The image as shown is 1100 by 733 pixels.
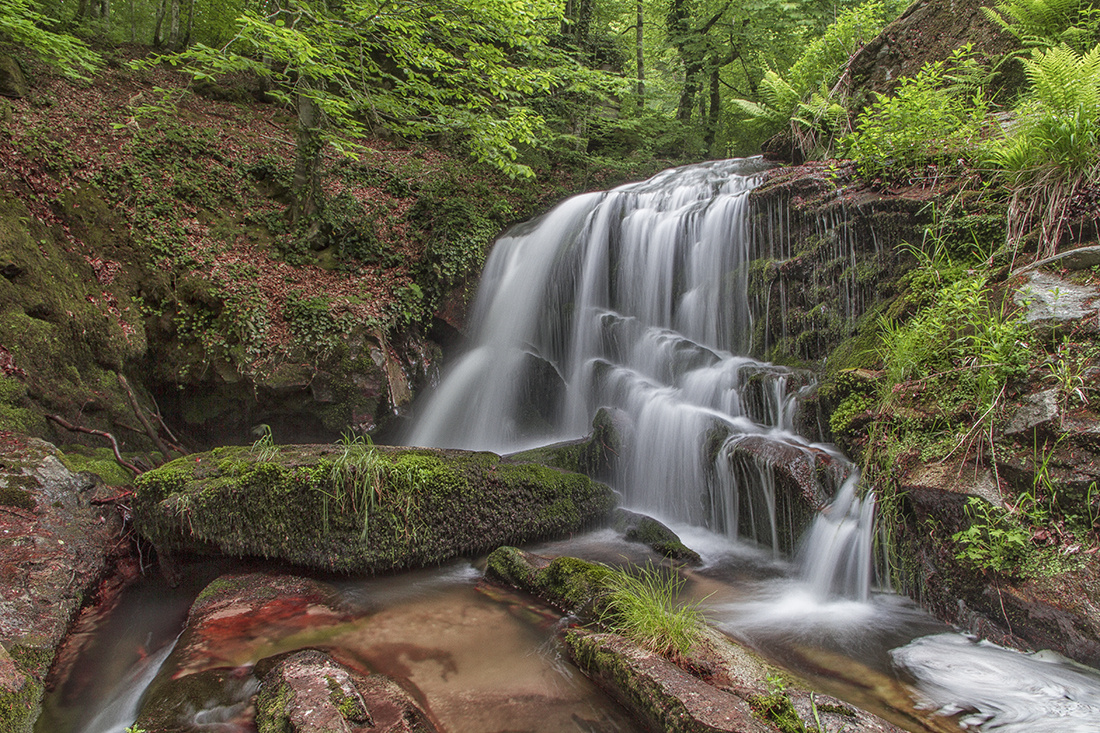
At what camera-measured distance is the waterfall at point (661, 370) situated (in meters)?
4.96

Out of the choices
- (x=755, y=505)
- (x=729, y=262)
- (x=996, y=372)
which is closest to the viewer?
(x=996, y=372)

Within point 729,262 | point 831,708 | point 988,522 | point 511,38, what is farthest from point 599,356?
point 831,708

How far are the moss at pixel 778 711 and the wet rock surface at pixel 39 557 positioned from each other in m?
3.36

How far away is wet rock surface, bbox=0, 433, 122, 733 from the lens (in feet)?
9.23

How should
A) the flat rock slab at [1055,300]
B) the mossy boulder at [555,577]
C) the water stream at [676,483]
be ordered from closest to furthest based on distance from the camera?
the water stream at [676,483]
the mossy boulder at [555,577]
the flat rock slab at [1055,300]

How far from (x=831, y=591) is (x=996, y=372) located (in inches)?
78.3

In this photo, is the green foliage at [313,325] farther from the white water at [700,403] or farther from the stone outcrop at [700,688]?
the stone outcrop at [700,688]

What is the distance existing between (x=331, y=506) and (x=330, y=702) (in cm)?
198

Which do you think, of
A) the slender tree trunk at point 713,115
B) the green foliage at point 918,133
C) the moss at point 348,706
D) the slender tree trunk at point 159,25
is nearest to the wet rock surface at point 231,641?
the moss at point 348,706

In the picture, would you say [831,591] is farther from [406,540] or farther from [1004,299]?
[406,540]

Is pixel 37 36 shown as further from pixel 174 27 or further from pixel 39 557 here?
pixel 174 27

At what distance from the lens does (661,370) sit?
24.5 ft

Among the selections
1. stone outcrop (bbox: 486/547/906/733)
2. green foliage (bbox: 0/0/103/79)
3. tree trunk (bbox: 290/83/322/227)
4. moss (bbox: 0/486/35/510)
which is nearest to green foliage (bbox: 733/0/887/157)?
tree trunk (bbox: 290/83/322/227)

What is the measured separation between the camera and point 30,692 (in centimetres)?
276
